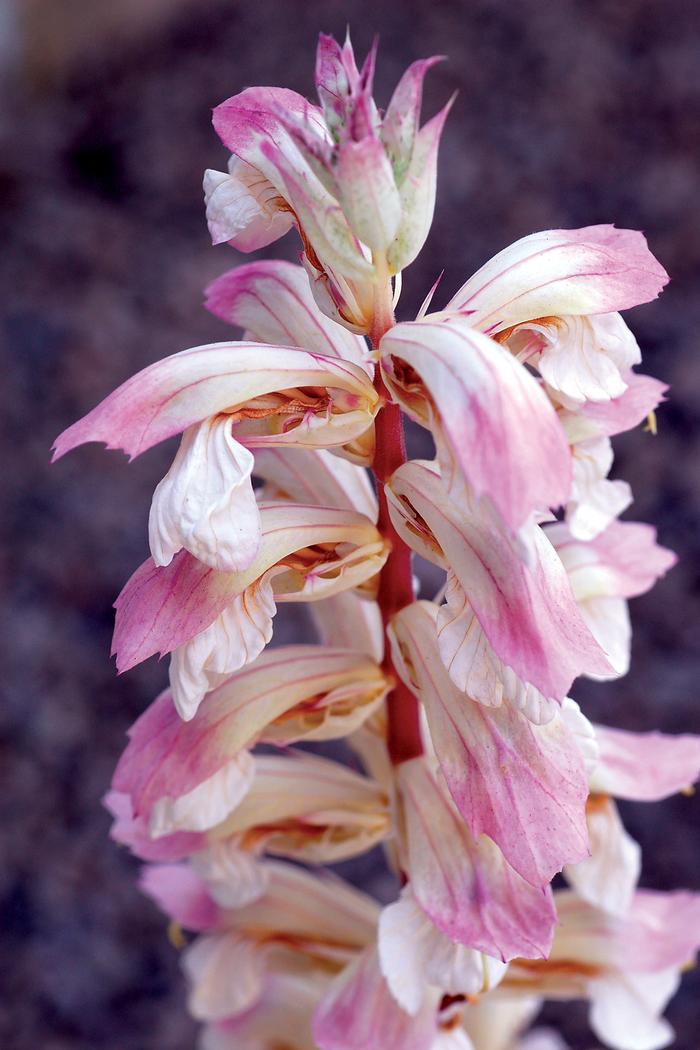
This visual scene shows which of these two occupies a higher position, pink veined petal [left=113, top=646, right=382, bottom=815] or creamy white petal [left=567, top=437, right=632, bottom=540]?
creamy white petal [left=567, top=437, right=632, bottom=540]

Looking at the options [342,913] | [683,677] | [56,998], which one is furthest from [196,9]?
[342,913]

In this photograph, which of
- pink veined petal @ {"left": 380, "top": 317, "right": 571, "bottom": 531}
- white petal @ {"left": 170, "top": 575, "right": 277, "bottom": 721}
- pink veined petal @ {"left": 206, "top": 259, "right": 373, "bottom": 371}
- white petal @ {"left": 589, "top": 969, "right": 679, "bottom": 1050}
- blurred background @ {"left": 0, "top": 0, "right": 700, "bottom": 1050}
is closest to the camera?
pink veined petal @ {"left": 380, "top": 317, "right": 571, "bottom": 531}

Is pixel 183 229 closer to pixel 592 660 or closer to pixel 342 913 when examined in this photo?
pixel 342 913

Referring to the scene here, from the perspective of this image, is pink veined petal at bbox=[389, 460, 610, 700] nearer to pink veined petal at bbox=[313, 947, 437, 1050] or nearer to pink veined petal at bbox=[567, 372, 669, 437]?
pink veined petal at bbox=[567, 372, 669, 437]

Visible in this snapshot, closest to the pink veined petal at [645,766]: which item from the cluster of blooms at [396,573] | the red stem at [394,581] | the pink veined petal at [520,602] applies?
the cluster of blooms at [396,573]

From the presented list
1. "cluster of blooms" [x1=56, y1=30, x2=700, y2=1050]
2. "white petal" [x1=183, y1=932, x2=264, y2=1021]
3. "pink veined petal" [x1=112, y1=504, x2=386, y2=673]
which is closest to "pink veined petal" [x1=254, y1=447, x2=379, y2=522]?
"cluster of blooms" [x1=56, y1=30, x2=700, y2=1050]

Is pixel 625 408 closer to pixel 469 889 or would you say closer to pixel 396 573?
pixel 396 573

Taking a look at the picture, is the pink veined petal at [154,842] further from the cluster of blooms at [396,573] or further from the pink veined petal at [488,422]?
the pink veined petal at [488,422]
